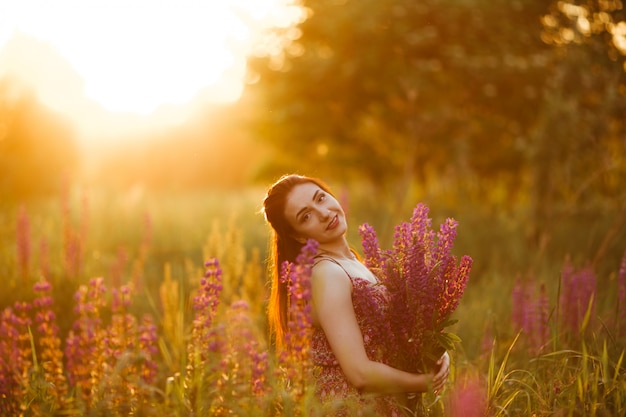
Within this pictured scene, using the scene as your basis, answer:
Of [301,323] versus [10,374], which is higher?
[301,323]

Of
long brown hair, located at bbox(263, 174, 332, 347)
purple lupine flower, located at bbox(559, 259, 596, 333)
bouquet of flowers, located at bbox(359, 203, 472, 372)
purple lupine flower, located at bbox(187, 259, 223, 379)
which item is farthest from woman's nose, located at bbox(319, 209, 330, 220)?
purple lupine flower, located at bbox(559, 259, 596, 333)

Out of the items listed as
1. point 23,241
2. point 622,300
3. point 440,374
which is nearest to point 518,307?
point 622,300

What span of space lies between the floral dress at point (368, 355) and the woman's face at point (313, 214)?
21 cm

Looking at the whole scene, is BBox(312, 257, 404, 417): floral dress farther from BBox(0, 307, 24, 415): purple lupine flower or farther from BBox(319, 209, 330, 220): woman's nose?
BBox(0, 307, 24, 415): purple lupine flower

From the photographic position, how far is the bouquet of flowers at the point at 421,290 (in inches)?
90.8

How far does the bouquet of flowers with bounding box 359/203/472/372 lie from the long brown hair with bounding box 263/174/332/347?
0.59 m

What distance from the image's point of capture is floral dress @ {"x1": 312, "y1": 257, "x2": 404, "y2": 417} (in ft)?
7.63

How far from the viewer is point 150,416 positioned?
6.90 ft

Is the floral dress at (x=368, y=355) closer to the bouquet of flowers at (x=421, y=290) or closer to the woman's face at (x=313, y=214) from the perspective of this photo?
the bouquet of flowers at (x=421, y=290)

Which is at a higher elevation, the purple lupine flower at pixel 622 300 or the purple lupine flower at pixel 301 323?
the purple lupine flower at pixel 301 323

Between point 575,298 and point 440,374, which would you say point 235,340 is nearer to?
point 440,374

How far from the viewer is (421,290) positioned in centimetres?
231

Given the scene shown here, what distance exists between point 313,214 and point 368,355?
2.25ft

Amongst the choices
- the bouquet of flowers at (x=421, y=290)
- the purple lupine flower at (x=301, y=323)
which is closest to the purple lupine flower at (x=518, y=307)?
the bouquet of flowers at (x=421, y=290)
